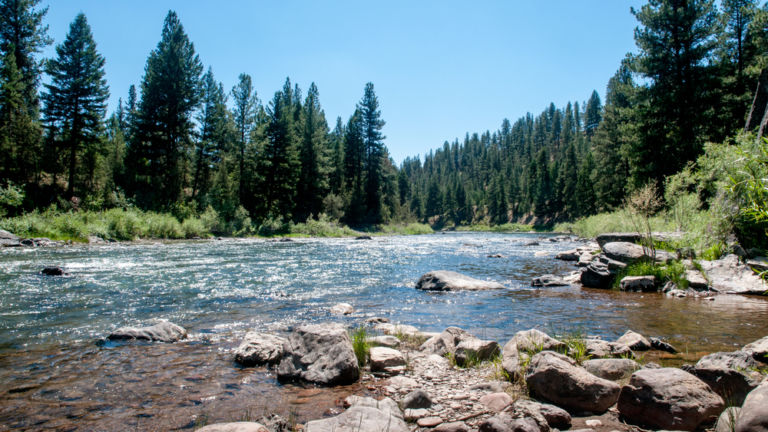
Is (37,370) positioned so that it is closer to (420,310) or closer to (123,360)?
(123,360)

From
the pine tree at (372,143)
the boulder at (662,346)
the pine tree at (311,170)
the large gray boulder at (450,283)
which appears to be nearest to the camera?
the boulder at (662,346)

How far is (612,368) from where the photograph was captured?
4750mm

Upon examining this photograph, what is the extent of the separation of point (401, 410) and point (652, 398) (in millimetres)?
2521

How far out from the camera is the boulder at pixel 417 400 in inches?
164

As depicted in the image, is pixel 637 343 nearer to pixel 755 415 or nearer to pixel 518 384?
pixel 518 384

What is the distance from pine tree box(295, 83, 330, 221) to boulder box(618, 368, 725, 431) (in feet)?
160

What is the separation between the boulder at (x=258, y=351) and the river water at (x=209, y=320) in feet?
0.68

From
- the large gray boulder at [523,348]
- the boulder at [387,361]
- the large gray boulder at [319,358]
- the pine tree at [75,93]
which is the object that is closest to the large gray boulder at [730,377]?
the large gray boulder at [523,348]

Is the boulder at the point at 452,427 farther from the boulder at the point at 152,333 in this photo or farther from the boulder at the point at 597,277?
the boulder at the point at 597,277

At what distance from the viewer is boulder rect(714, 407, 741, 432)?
119 inches

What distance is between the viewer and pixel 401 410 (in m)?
4.11

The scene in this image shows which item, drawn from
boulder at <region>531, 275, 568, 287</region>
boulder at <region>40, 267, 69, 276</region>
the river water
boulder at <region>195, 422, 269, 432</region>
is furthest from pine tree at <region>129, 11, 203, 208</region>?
boulder at <region>195, 422, 269, 432</region>

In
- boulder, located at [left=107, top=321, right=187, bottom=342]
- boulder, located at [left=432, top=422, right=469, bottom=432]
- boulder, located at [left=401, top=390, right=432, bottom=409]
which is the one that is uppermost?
boulder, located at [left=432, top=422, right=469, bottom=432]

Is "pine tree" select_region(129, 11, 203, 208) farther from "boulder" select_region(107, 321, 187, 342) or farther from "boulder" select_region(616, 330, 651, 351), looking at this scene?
"boulder" select_region(616, 330, 651, 351)
